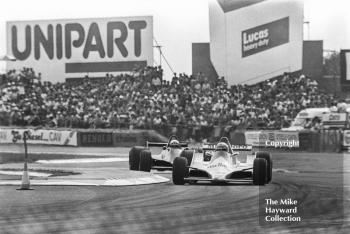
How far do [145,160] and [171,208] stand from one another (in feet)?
11.0

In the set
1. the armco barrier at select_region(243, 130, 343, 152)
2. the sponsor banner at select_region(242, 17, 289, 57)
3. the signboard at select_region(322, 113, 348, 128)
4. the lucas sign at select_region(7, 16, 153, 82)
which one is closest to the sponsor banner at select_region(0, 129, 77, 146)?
the armco barrier at select_region(243, 130, 343, 152)

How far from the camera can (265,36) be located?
1179 centimetres

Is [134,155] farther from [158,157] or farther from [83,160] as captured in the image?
[83,160]

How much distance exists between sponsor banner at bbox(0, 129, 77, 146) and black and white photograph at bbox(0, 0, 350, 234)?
880cm

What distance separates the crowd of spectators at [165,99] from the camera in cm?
1426

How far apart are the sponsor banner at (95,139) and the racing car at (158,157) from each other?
13.0 m

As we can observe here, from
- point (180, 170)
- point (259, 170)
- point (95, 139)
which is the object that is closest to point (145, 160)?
point (180, 170)

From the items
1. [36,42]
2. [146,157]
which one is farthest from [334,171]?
[36,42]

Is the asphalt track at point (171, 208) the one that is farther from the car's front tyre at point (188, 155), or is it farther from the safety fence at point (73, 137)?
the safety fence at point (73, 137)

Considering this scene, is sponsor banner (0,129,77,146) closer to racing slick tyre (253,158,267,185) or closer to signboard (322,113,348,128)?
signboard (322,113,348,128)

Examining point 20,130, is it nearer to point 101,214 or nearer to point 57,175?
point 57,175

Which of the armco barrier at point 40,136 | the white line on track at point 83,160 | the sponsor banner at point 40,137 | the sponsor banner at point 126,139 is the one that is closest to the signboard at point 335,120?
the sponsor banner at point 126,139

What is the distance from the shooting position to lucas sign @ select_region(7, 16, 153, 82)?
1457 cm

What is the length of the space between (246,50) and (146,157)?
3774 millimetres
